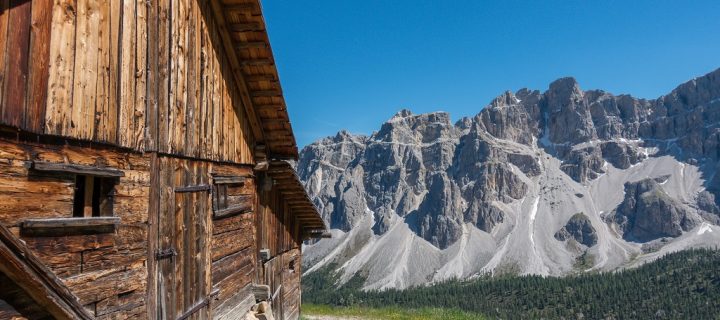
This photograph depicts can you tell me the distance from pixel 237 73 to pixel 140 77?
3.87m

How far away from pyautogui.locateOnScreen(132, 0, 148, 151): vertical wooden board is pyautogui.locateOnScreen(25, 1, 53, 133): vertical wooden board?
61.1 inches

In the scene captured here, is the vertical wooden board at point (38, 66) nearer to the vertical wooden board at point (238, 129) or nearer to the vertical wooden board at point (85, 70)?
the vertical wooden board at point (85, 70)

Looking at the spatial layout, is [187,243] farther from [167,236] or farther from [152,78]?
[152,78]

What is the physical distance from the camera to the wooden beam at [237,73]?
9719 millimetres

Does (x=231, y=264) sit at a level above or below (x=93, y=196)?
below

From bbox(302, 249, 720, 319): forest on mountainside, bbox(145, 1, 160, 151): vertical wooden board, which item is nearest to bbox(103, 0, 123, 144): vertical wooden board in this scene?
bbox(145, 1, 160, 151): vertical wooden board

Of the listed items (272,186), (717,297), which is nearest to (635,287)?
(717,297)

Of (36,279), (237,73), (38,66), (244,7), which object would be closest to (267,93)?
(237,73)

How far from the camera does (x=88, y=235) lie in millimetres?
5738

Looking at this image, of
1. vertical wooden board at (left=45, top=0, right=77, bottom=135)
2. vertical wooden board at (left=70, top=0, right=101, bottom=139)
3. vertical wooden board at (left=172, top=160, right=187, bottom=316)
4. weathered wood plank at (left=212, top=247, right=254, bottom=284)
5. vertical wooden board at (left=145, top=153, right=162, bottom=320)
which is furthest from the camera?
weathered wood plank at (left=212, top=247, right=254, bottom=284)

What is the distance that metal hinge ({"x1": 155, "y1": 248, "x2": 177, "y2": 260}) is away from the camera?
23.7 feet

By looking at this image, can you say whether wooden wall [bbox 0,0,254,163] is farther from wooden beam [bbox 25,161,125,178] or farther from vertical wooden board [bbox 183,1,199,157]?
wooden beam [bbox 25,161,125,178]

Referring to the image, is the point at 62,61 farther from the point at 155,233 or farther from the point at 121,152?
the point at 155,233

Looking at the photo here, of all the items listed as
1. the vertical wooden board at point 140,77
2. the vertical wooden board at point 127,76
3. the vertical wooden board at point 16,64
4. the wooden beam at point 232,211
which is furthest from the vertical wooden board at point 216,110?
the vertical wooden board at point 16,64
